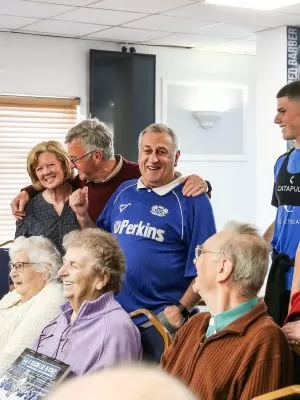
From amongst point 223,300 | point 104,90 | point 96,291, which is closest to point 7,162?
point 104,90

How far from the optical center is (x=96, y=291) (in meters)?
2.78

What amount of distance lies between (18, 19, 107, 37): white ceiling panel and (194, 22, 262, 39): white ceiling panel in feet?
2.87

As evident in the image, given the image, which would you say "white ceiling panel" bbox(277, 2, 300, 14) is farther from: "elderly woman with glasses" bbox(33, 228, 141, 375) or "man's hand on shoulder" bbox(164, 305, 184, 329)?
"elderly woman with glasses" bbox(33, 228, 141, 375)

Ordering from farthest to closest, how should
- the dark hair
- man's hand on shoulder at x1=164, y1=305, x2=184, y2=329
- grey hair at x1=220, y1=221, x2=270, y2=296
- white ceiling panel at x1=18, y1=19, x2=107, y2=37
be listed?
white ceiling panel at x1=18, y1=19, x2=107, y2=37 → the dark hair → man's hand on shoulder at x1=164, y1=305, x2=184, y2=329 → grey hair at x1=220, y1=221, x2=270, y2=296

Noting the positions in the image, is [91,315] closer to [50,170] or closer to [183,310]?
[183,310]

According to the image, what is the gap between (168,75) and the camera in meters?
7.54

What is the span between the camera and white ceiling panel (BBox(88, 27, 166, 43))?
656 centimetres

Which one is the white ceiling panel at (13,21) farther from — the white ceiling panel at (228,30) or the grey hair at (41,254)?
the grey hair at (41,254)

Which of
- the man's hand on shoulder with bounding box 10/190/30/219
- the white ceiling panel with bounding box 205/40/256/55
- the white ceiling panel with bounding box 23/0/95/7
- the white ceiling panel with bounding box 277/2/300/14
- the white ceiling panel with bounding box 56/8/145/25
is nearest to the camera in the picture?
the man's hand on shoulder with bounding box 10/190/30/219

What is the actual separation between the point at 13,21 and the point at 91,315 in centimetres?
396

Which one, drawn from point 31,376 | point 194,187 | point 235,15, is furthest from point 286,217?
point 235,15

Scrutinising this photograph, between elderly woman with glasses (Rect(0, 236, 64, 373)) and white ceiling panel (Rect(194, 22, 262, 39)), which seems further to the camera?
white ceiling panel (Rect(194, 22, 262, 39))

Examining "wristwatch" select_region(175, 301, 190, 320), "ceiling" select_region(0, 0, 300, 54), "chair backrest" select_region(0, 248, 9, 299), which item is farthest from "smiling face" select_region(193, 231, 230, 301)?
"ceiling" select_region(0, 0, 300, 54)

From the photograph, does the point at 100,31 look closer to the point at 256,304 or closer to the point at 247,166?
the point at 247,166
